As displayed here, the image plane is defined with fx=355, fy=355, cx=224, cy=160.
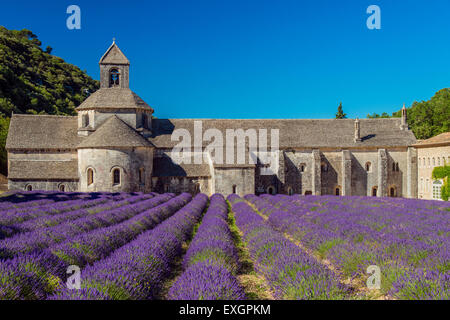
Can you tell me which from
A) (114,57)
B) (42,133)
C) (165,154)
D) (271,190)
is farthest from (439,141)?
(42,133)

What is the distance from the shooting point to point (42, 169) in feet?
91.8

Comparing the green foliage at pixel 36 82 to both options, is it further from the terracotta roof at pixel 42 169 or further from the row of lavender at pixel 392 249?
the row of lavender at pixel 392 249

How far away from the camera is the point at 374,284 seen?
5.35 meters

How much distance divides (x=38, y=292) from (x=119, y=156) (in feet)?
74.0

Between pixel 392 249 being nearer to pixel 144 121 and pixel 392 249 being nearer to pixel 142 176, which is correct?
pixel 142 176

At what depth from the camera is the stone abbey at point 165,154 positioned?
88.8ft

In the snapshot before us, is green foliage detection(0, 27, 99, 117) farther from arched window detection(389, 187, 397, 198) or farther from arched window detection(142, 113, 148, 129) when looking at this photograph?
arched window detection(389, 187, 397, 198)

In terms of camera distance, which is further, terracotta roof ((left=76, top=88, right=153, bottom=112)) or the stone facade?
terracotta roof ((left=76, top=88, right=153, bottom=112))

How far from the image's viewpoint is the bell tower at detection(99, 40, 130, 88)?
31.7 meters

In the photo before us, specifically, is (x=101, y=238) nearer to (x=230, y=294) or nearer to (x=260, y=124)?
(x=230, y=294)

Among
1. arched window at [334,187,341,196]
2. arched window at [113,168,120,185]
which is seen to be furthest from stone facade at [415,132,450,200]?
arched window at [113,168,120,185]

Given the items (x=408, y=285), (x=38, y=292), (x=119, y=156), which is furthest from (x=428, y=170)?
(x=38, y=292)

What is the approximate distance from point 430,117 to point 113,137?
42.3 metres

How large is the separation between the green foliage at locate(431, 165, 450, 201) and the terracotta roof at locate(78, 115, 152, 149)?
74.2ft
